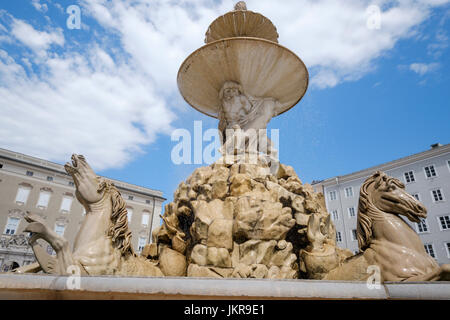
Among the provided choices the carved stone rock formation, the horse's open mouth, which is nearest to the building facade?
the carved stone rock formation

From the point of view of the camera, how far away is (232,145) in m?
6.14

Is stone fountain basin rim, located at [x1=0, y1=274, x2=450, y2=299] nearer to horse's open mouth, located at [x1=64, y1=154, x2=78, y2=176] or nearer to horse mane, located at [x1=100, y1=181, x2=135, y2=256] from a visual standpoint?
horse mane, located at [x1=100, y1=181, x2=135, y2=256]

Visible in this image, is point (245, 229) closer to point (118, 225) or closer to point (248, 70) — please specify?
point (118, 225)

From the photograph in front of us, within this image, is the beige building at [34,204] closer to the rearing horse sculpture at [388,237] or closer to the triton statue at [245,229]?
the triton statue at [245,229]

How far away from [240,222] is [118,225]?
1743 millimetres

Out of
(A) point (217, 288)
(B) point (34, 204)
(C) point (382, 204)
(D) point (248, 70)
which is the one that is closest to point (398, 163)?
(D) point (248, 70)

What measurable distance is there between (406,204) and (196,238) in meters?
2.76

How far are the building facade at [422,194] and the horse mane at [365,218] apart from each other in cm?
1872

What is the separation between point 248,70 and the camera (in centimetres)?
643

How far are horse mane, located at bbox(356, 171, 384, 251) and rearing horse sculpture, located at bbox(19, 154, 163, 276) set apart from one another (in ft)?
9.65

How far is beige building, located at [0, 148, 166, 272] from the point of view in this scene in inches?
985
